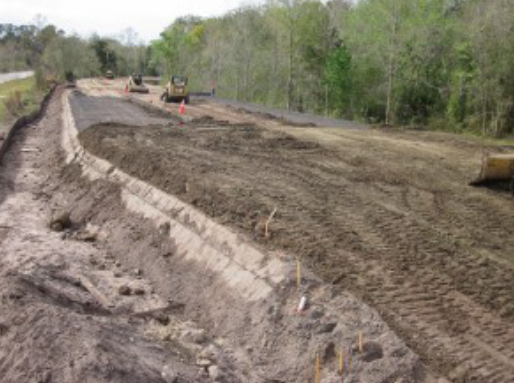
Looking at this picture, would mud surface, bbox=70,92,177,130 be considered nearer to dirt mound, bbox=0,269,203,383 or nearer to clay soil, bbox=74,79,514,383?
clay soil, bbox=74,79,514,383

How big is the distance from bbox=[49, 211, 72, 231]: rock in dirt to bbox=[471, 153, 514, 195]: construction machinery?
9.35 metres

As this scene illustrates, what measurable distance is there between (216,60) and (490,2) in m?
36.7

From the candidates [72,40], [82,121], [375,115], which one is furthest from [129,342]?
[72,40]

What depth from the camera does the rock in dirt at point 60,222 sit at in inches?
516

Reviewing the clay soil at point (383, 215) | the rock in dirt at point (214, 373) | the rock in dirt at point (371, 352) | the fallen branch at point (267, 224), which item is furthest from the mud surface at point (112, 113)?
the rock in dirt at point (371, 352)

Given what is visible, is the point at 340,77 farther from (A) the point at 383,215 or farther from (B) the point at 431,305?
(B) the point at 431,305

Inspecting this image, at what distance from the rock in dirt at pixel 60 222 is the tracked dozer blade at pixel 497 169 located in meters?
9.43

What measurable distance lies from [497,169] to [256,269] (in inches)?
295

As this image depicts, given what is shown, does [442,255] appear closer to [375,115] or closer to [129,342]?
[129,342]

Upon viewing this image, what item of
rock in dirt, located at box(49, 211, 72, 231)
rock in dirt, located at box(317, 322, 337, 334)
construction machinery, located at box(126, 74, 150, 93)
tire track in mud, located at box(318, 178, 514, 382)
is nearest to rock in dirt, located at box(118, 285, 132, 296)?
tire track in mud, located at box(318, 178, 514, 382)

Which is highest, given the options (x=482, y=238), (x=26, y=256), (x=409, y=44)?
(x=409, y=44)

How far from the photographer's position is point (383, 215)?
1089 centimetres

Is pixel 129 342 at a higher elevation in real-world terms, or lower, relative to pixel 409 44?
lower

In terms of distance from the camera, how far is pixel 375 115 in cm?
3669
